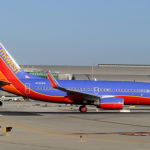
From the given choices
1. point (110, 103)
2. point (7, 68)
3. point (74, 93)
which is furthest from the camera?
point (7, 68)

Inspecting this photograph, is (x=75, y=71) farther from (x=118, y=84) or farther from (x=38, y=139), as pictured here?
(x=38, y=139)

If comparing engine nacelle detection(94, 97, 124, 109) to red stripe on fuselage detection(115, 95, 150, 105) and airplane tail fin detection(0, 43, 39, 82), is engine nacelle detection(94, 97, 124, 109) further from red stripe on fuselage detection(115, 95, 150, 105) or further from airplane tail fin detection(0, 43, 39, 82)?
airplane tail fin detection(0, 43, 39, 82)

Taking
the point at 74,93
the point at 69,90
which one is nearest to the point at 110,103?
the point at 74,93

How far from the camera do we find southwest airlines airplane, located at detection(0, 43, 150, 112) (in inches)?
1526

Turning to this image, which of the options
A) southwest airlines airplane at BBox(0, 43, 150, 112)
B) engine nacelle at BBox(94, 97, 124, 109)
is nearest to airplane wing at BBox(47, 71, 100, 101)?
southwest airlines airplane at BBox(0, 43, 150, 112)

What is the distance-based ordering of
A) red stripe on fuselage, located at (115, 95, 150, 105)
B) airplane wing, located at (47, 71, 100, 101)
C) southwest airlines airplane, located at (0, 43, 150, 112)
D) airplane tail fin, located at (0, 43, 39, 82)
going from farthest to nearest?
red stripe on fuselage, located at (115, 95, 150, 105)
airplane tail fin, located at (0, 43, 39, 82)
southwest airlines airplane, located at (0, 43, 150, 112)
airplane wing, located at (47, 71, 100, 101)

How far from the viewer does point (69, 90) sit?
38.0m

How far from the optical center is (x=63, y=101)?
40062 millimetres

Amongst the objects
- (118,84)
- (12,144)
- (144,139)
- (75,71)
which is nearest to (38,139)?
(12,144)

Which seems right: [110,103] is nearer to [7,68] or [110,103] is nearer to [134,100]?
[134,100]

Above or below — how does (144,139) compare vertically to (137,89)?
below

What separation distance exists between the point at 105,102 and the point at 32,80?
29.6 ft

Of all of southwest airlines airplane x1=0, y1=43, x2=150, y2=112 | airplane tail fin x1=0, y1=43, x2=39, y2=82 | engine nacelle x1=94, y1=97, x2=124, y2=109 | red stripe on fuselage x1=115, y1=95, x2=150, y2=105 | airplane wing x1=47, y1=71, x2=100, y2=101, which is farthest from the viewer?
red stripe on fuselage x1=115, y1=95, x2=150, y2=105

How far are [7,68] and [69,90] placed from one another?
800cm
